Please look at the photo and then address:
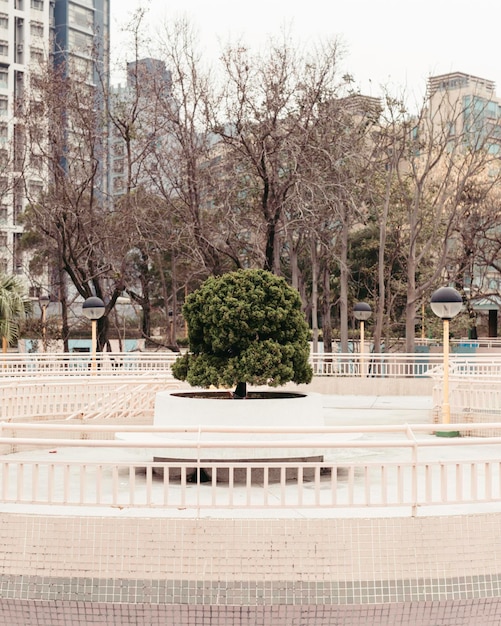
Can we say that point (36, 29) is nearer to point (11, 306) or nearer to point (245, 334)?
point (11, 306)

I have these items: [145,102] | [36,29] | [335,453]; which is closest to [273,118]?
[145,102]

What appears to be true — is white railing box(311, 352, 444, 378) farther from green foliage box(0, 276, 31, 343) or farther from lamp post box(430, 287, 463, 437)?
lamp post box(430, 287, 463, 437)

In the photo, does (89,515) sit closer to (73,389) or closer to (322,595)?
(322,595)

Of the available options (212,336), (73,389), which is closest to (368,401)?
(73,389)

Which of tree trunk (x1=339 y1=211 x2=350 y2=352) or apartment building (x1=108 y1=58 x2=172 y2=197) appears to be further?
tree trunk (x1=339 y1=211 x2=350 y2=352)

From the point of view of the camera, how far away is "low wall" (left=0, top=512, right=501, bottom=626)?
25.7 ft

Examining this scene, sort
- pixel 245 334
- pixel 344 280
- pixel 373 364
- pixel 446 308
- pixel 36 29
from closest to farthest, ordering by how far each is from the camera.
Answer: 1. pixel 245 334
2. pixel 446 308
3. pixel 373 364
4. pixel 344 280
5. pixel 36 29

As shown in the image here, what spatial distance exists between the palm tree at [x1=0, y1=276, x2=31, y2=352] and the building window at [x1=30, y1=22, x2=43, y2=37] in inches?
2425

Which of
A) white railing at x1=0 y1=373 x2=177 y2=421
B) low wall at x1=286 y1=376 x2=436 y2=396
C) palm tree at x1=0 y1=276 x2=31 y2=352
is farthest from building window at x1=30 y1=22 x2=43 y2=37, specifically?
white railing at x1=0 y1=373 x2=177 y2=421

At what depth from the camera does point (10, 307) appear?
28.0 m

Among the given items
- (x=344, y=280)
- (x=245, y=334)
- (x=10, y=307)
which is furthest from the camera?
(x=344, y=280)

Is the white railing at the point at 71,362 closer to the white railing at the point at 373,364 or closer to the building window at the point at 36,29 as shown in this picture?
the white railing at the point at 373,364

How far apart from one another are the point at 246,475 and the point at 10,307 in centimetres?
1937

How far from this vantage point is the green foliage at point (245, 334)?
1211 centimetres
